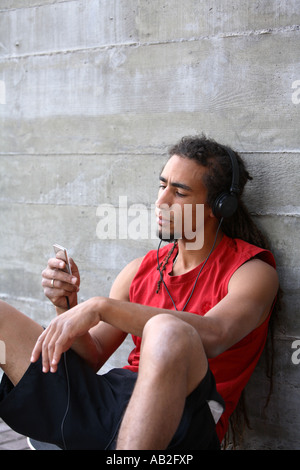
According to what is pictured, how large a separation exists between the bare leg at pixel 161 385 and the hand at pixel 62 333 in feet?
0.85

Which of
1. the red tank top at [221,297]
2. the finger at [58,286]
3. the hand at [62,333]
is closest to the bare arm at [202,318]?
the hand at [62,333]

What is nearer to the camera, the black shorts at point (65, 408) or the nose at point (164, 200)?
the black shorts at point (65, 408)

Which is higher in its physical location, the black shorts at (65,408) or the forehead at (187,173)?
the forehead at (187,173)

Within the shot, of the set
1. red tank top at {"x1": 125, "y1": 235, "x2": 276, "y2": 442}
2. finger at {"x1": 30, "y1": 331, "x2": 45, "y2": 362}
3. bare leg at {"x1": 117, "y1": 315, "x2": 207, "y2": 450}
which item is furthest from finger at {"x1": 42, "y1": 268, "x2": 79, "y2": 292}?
bare leg at {"x1": 117, "y1": 315, "x2": 207, "y2": 450}

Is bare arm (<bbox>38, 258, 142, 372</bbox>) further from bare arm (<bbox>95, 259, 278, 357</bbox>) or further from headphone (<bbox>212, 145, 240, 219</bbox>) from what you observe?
headphone (<bbox>212, 145, 240, 219</bbox>)

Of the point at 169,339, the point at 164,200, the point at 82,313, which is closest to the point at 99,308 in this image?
the point at 82,313

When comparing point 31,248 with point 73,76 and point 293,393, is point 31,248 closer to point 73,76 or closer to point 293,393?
point 73,76

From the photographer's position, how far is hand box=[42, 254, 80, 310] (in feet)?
6.80

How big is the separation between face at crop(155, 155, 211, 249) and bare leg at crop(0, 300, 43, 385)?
667 mm

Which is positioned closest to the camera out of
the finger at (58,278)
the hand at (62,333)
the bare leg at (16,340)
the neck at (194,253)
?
the hand at (62,333)

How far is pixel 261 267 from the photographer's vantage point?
216cm

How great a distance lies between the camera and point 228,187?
232 centimetres

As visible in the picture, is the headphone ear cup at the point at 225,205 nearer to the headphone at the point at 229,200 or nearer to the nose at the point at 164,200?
the headphone at the point at 229,200

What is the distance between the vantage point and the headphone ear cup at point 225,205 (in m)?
2.22
